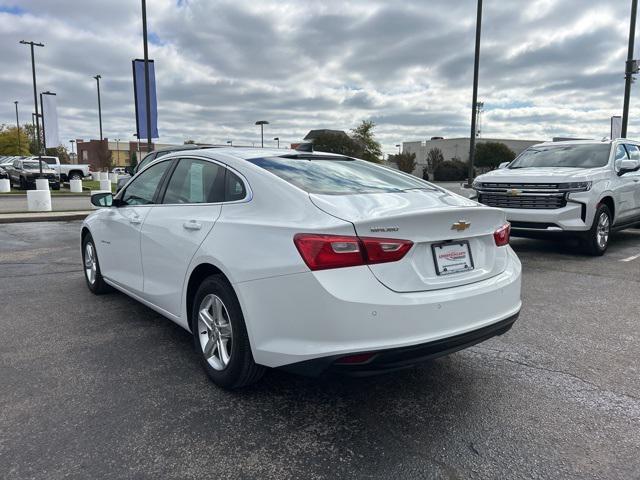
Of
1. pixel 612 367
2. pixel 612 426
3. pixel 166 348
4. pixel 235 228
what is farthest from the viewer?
pixel 166 348

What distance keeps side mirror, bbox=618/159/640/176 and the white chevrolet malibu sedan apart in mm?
6295

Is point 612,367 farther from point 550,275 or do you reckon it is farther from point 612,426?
point 550,275

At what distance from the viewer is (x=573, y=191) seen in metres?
7.89

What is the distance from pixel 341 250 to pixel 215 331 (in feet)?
3.95

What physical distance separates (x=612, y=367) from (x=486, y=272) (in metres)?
1.44

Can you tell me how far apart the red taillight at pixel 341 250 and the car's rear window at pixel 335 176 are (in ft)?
1.80

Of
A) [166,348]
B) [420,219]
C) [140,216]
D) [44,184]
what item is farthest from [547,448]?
[44,184]

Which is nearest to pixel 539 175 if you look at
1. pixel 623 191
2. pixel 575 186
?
pixel 575 186

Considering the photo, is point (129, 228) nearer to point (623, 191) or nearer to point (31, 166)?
point (623, 191)

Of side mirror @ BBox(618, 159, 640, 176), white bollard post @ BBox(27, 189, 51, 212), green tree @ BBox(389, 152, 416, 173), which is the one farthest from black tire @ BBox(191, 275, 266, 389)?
green tree @ BBox(389, 152, 416, 173)

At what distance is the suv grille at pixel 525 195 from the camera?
26.2ft

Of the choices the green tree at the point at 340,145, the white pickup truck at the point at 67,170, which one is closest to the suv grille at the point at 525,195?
the white pickup truck at the point at 67,170

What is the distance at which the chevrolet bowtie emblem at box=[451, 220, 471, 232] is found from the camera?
9.72 ft

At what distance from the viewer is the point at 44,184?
1675cm
